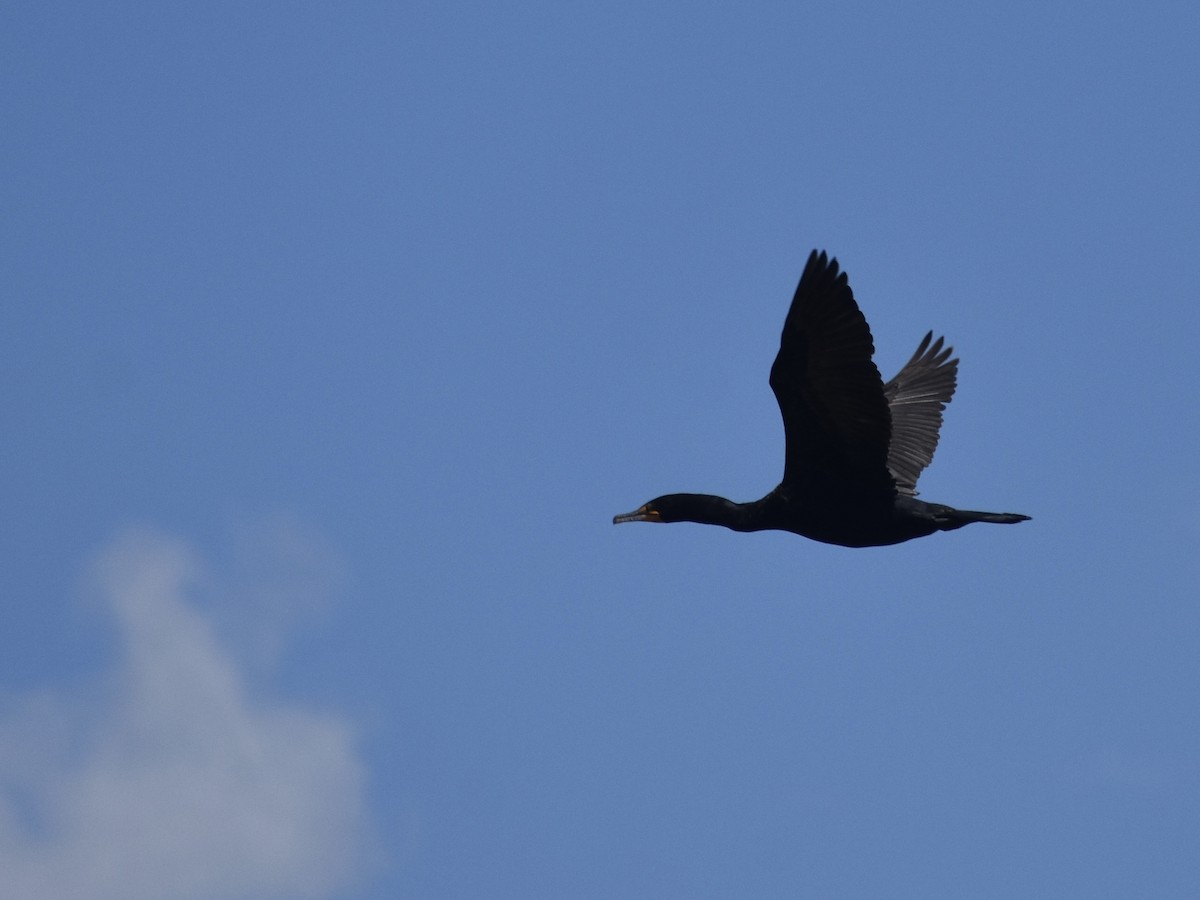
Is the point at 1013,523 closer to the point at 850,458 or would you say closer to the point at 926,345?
the point at 850,458

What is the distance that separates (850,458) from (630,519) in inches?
94.6

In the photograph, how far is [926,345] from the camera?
1903 cm

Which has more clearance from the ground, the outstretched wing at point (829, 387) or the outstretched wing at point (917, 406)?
the outstretched wing at point (917, 406)

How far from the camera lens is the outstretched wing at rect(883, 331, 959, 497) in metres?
17.5

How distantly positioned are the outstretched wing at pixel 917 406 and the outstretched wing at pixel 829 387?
2.39m

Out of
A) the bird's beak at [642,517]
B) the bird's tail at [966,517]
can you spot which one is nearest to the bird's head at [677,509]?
the bird's beak at [642,517]

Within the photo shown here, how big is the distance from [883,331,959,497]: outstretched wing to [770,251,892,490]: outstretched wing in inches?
94.2

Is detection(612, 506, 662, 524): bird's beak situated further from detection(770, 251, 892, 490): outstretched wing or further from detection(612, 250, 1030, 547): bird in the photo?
detection(770, 251, 892, 490): outstretched wing

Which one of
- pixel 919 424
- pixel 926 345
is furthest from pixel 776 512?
pixel 926 345

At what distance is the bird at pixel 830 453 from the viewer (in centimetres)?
1388

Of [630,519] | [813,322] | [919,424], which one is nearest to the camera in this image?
[813,322]

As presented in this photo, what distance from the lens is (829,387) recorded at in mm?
14234

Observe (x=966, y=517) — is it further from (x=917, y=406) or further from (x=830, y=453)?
(x=917, y=406)

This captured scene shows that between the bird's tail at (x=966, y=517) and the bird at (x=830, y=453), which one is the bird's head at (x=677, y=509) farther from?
the bird's tail at (x=966, y=517)
